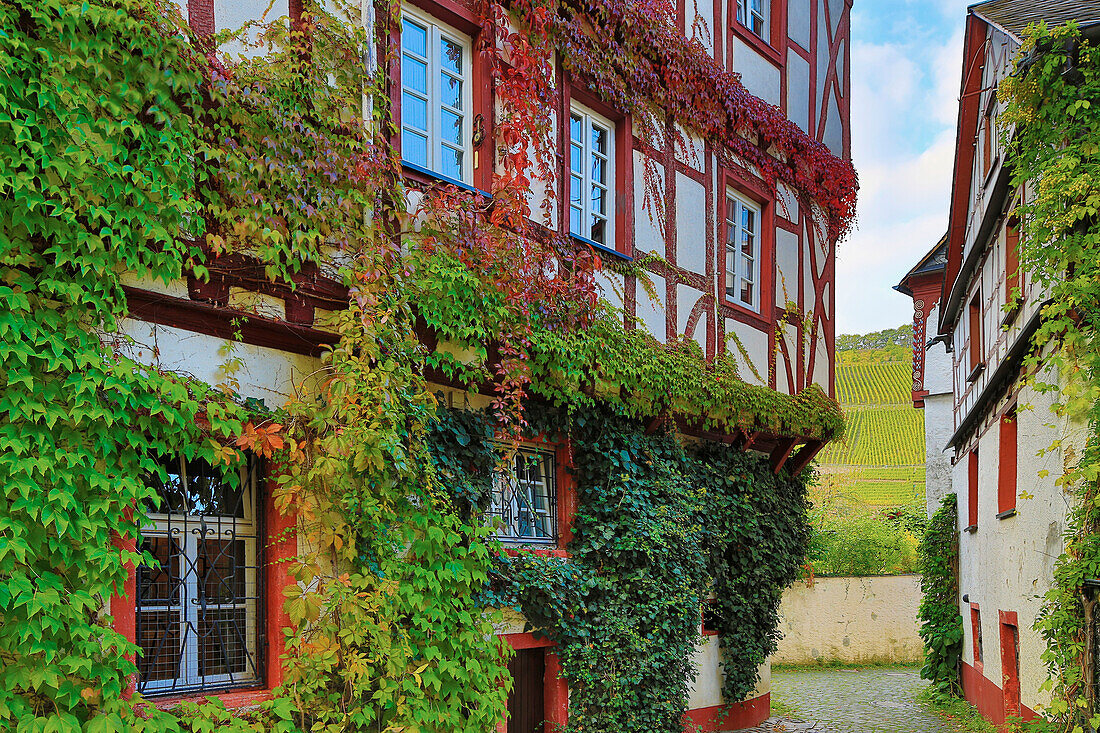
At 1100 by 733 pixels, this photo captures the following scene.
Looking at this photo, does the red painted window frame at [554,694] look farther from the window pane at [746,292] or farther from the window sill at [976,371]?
the window sill at [976,371]

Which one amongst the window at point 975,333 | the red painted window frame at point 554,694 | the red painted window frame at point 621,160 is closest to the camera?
the red painted window frame at point 554,694

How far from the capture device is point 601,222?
916cm

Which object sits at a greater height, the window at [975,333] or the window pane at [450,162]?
the window pane at [450,162]

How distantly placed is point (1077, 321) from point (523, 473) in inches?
175

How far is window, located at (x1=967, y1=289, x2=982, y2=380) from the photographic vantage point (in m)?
13.2

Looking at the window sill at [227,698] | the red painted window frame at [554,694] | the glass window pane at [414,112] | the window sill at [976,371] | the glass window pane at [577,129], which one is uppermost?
the glass window pane at [577,129]

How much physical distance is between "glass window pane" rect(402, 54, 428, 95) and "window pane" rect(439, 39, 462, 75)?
212 mm

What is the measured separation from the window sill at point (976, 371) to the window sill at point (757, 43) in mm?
4417

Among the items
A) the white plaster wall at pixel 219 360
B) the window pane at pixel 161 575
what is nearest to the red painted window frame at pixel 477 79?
the white plaster wall at pixel 219 360

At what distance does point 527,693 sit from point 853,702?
7.78 m

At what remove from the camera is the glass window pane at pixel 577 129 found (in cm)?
885

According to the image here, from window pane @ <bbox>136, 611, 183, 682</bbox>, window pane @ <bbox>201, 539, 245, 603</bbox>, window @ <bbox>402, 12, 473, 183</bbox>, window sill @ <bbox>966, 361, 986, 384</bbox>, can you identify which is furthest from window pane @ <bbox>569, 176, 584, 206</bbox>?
window sill @ <bbox>966, 361, 986, 384</bbox>

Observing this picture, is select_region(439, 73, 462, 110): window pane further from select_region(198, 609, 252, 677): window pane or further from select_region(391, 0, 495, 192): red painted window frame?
select_region(198, 609, 252, 677): window pane

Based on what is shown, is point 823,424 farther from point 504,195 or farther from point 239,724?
point 239,724
